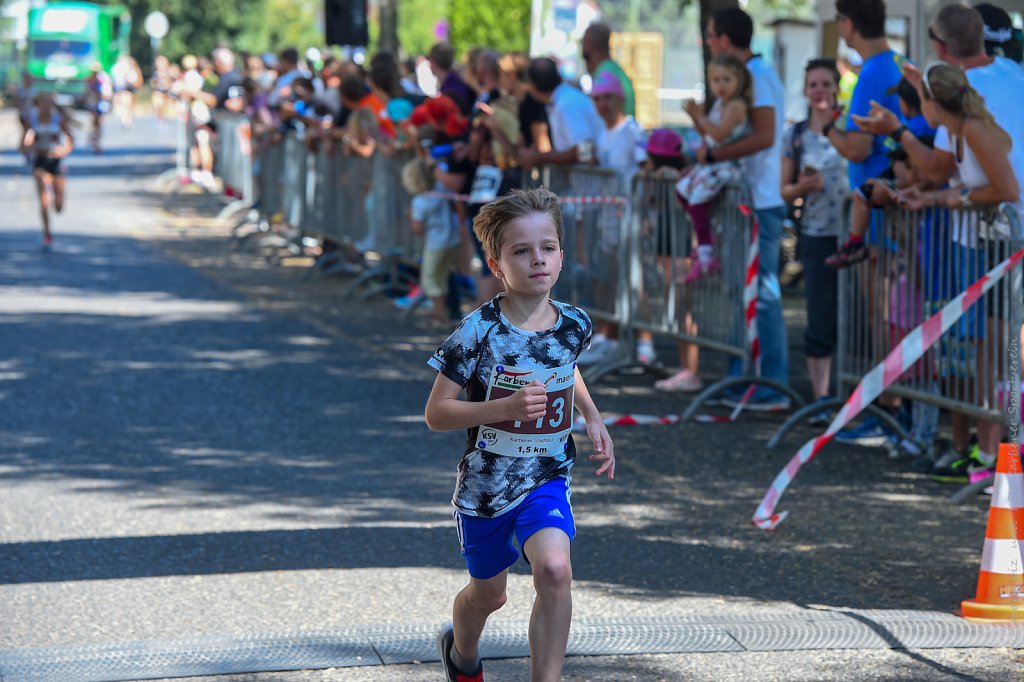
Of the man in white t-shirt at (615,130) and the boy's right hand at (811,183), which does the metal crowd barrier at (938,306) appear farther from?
the man in white t-shirt at (615,130)

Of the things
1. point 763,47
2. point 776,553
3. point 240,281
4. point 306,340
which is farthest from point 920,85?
point 763,47

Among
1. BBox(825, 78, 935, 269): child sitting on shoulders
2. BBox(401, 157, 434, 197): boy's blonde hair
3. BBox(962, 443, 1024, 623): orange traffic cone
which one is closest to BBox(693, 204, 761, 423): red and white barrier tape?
BBox(825, 78, 935, 269): child sitting on shoulders

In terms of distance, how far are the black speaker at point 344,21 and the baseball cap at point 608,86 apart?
374 inches

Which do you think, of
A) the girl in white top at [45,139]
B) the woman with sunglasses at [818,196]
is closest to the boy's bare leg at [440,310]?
the woman with sunglasses at [818,196]

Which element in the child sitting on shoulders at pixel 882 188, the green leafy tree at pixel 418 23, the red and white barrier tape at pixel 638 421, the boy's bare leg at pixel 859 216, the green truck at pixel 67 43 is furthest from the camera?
the green leafy tree at pixel 418 23

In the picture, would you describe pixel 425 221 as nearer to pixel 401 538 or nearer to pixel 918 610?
pixel 401 538

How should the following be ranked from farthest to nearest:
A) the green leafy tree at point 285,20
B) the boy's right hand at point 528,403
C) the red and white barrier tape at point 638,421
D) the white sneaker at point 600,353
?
1. the green leafy tree at point 285,20
2. the white sneaker at point 600,353
3. the red and white barrier tape at point 638,421
4. the boy's right hand at point 528,403

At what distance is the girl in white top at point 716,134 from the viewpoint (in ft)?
30.1

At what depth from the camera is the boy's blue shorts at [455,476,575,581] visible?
4.14m

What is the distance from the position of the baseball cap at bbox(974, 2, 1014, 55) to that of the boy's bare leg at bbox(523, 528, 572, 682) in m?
5.11

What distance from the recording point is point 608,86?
10492 mm

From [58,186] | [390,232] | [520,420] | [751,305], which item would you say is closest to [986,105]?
[751,305]

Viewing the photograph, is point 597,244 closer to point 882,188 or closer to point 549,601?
point 882,188

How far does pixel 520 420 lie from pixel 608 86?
22.1ft
